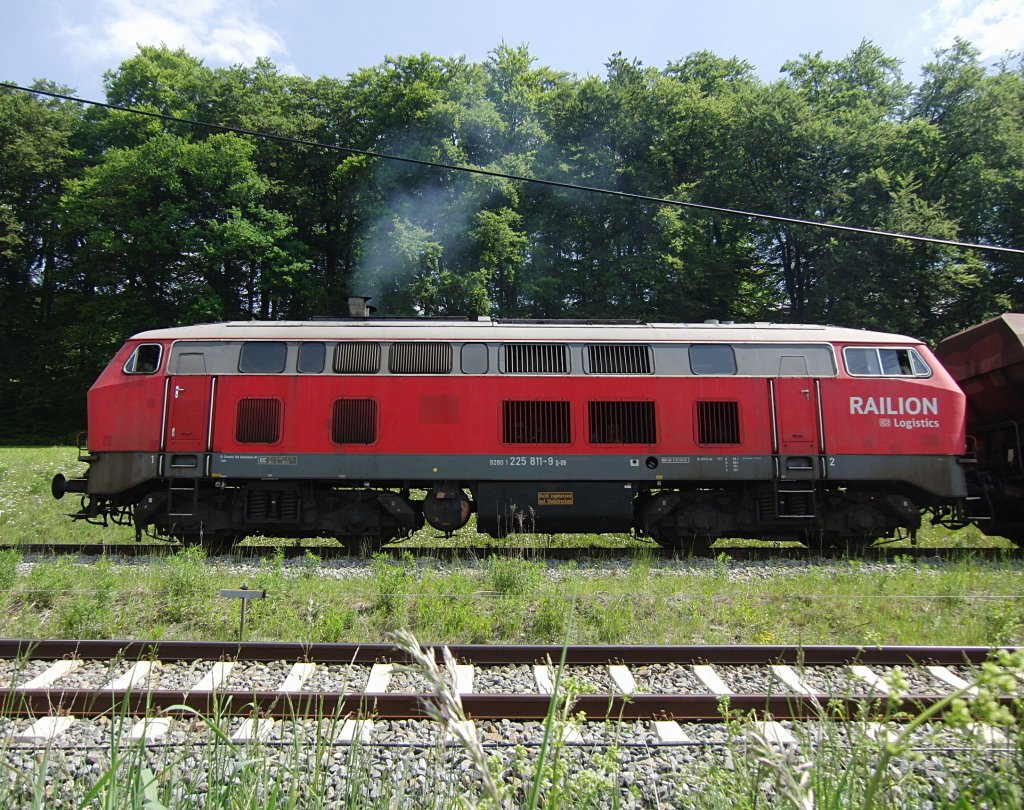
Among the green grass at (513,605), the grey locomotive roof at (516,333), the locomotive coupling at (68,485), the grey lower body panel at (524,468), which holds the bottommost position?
the green grass at (513,605)

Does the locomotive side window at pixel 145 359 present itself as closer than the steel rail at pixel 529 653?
No

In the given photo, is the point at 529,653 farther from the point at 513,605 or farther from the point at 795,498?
the point at 795,498

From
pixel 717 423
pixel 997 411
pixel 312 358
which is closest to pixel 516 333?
pixel 312 358

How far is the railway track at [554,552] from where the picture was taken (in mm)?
10742

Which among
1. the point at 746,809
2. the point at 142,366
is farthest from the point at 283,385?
the point at 746,809

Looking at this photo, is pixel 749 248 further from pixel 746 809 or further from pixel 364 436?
pixel 746 809

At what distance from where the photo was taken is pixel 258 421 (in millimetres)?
11078

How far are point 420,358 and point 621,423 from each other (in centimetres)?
357

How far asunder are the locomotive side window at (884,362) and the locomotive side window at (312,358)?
29.3 ft

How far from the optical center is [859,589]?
26.9 feet

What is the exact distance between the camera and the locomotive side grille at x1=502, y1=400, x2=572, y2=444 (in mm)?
11023

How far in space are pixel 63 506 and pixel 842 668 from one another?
17.6 m

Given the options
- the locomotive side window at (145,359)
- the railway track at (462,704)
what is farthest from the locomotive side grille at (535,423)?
the locomotive side window at (145,359)

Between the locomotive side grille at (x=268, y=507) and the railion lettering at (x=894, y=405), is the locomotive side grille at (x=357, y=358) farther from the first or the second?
the railion lettering at (x=894, y=405)
